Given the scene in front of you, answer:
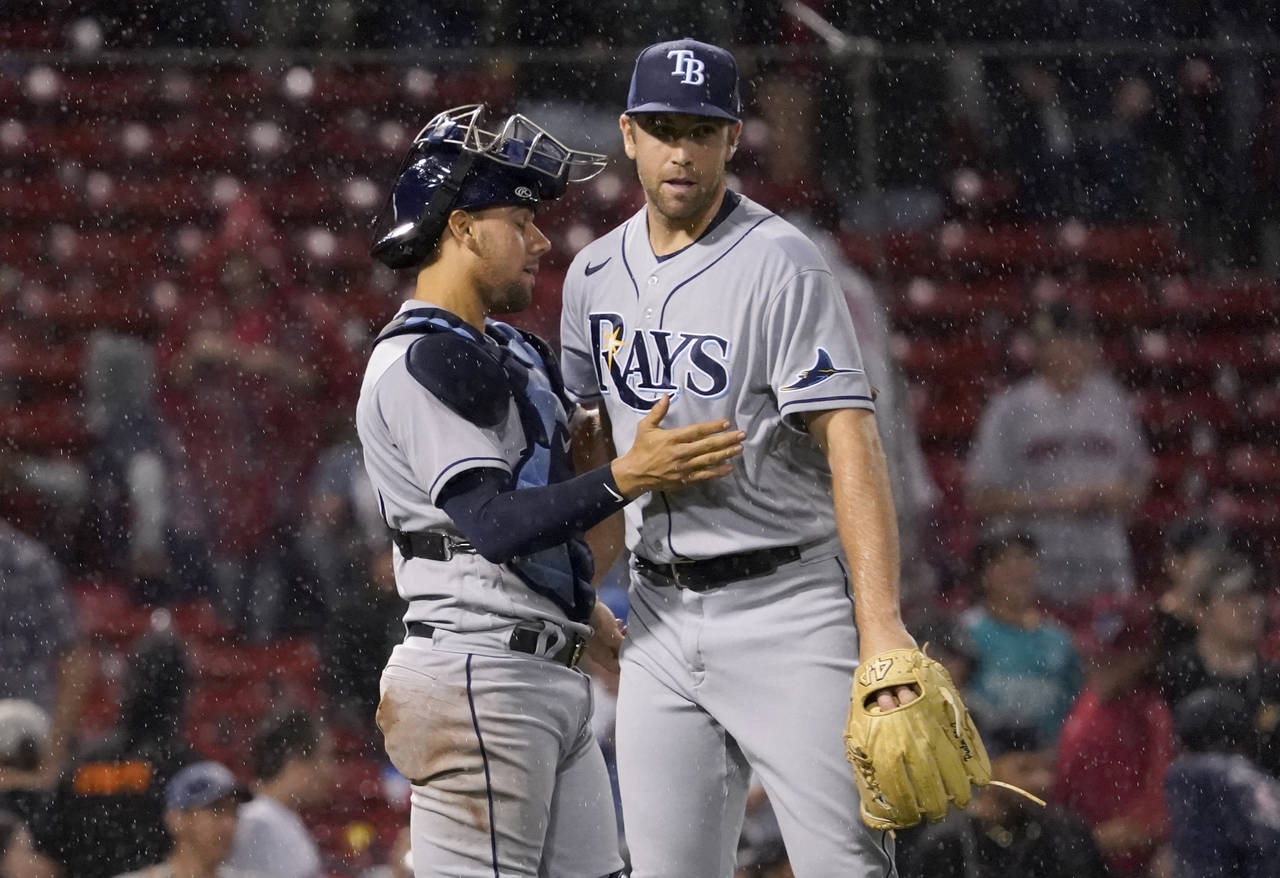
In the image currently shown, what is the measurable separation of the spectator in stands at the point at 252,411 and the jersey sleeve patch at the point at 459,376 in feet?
8.82

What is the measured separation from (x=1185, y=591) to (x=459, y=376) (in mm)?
2572

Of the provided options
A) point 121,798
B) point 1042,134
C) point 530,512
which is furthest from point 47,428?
point 530,512

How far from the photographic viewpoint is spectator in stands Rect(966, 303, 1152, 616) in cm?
498

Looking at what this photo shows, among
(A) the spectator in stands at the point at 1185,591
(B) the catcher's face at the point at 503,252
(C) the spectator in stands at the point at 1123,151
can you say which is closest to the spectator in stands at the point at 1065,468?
(A) the spectator in stands at the point at 1185,591

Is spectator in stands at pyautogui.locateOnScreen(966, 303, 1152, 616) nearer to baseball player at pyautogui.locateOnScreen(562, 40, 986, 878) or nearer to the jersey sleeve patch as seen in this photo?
baseball player at pyautogui.locateOnScreen(562, 40, 986, 878)

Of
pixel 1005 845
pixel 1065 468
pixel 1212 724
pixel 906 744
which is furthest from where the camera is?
pixel 1065 468

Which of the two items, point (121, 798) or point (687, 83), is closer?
point (687, 83)

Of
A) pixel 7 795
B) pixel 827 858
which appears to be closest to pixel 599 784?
pixel 827 858

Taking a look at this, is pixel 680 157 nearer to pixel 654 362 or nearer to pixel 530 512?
pixel 654 362

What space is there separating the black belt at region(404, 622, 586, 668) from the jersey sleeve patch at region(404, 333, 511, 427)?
0.31m

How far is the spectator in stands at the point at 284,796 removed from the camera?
13.4 ft

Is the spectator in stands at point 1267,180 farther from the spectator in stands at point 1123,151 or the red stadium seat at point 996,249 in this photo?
the red stadium seat at point 996,249

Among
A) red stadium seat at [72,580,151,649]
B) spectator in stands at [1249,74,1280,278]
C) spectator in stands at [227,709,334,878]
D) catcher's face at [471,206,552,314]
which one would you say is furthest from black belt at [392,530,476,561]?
spectator in stands at [1249,74,1280,278]

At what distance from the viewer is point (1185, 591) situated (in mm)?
4379
